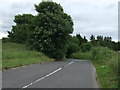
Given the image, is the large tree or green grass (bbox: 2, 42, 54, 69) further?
the large tree

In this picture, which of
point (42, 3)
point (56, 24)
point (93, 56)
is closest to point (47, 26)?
point (56, 24)

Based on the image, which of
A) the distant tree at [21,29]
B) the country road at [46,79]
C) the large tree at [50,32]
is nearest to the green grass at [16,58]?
the country road at [46,79]

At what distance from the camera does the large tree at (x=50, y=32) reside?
60.8 metres

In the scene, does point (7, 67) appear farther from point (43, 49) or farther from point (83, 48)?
point (83, 48)

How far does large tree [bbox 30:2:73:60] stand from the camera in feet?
199

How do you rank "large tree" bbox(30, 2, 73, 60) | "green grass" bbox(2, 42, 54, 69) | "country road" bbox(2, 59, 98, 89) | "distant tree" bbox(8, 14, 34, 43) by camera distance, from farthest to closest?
"distant tree" bbox(8, 14, 34, 43) < "large tree" bbox(30, 2, 73, 60) < "green grass" bbox(2, 42, 54, 69) < "country road" bbox(2, 59, 98, 89)

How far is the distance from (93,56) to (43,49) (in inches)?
706

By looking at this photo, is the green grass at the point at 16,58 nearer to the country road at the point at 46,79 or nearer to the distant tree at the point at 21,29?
the country road at the point at 46,79

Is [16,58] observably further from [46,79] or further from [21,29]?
[21,29]

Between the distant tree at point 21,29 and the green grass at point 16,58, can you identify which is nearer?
the green grass at point 16,58

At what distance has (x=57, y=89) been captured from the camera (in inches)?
557

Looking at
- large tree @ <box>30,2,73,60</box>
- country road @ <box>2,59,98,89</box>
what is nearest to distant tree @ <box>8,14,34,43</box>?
large tree @ <box>30,2,73,60</box>

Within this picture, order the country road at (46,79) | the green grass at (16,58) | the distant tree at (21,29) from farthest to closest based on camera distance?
the distant tree at (21,29)
the green grass at (16,58)
the country road at (46,79)

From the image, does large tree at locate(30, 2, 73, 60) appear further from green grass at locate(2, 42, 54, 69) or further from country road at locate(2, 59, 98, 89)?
country road at locate(2, 59, 98, 89)
